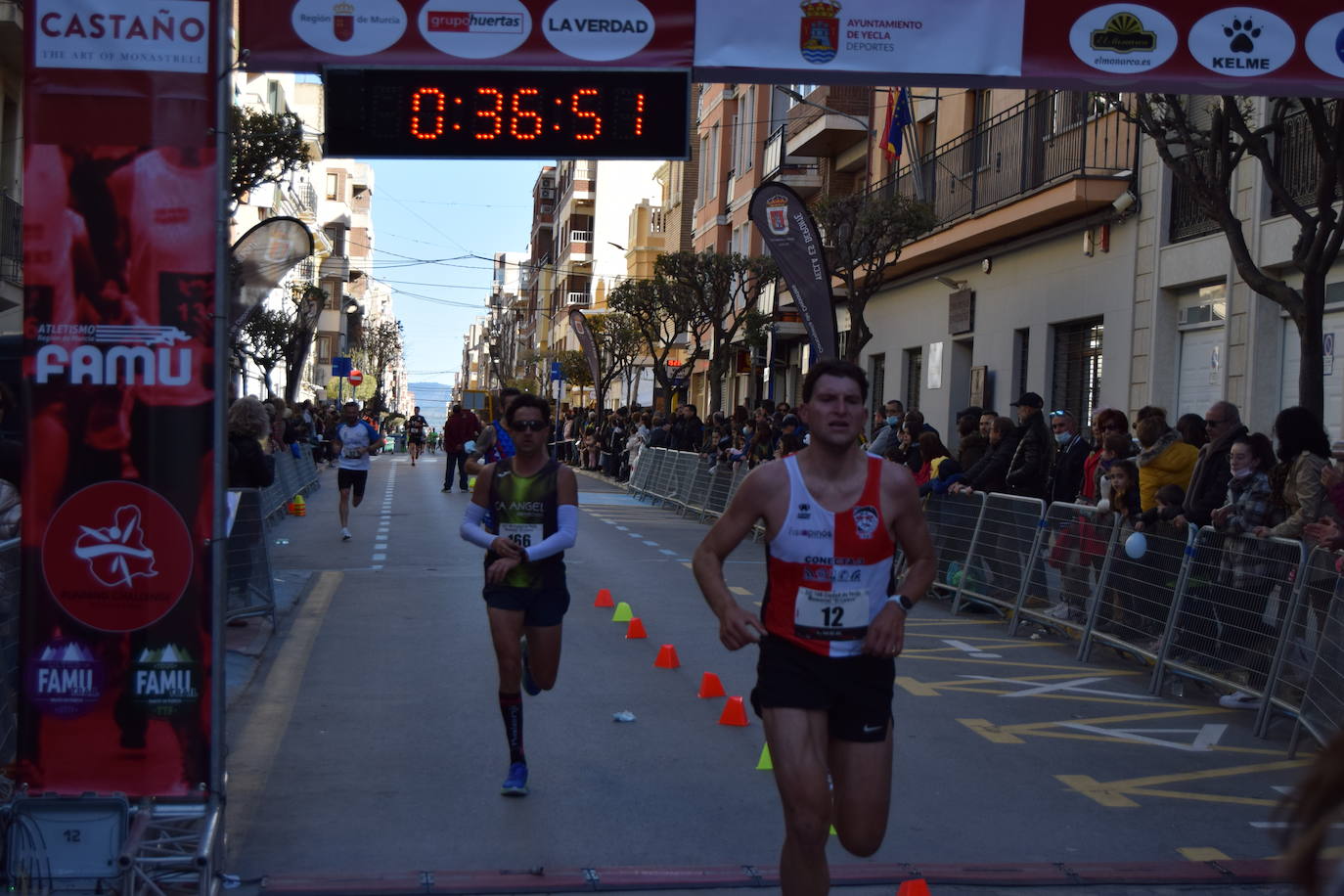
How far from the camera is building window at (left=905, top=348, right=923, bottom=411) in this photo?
30.9 meters

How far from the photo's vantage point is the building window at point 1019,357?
25.0 meters

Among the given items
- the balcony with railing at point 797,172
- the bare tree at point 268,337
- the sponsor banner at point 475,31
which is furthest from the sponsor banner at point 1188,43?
the bare tree at point 268,337

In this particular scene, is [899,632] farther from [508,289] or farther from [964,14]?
[508,289]

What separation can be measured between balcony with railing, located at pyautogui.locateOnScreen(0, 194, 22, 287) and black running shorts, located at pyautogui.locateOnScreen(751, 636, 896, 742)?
21718mm

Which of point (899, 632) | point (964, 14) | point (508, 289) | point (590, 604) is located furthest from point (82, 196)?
point (508, 289)

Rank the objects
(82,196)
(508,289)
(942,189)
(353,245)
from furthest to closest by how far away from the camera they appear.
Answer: (508,289) < (353,245) < (942,189) < (82,196)

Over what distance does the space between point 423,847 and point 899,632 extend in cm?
228

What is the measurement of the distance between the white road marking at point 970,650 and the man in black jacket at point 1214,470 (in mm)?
1700

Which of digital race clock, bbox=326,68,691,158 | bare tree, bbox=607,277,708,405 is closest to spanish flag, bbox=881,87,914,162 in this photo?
bare tree, bbox=607,277,708,405

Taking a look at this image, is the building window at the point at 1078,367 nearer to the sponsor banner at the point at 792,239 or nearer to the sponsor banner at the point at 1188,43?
the sponsor banner at the point at 792,239

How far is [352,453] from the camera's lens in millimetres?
20297

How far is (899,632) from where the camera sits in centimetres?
470

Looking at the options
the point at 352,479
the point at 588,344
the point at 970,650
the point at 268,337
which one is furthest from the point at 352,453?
the point at 268,337

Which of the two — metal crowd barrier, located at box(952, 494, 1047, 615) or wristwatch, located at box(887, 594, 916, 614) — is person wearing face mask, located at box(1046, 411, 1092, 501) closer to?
metal crowd barrier, located at box(952, 494, 1047, 615)
